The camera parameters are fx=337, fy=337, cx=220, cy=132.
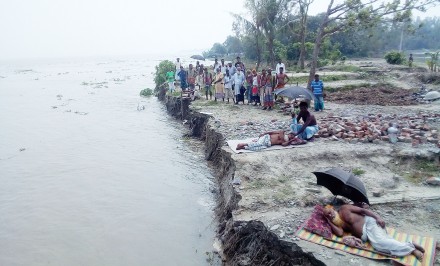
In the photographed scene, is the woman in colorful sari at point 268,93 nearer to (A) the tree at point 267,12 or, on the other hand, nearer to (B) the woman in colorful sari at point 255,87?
(B) the woman in colorful sari at point 255,87

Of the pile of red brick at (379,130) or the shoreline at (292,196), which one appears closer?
the shoreline at (292,196)

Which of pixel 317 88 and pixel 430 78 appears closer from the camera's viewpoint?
pixel 317 88

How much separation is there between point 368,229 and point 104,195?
830 centimetres

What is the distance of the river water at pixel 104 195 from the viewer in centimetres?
812

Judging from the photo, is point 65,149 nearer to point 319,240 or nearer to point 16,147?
point 16,147

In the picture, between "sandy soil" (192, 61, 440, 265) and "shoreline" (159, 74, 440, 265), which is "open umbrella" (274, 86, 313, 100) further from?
"shoreline" (159, 74, 440, 265)

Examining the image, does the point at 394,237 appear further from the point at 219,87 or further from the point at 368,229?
the point at 219,87

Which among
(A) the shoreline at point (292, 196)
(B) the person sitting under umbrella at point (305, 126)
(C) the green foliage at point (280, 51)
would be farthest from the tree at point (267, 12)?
(B) the person sitting under umbrella at point (305, 126)

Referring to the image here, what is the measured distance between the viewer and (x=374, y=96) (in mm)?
18188

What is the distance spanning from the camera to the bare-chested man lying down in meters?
5.20

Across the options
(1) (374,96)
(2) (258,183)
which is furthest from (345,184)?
(1) (374,96)

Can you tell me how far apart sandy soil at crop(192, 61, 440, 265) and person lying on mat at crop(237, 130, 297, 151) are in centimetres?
35

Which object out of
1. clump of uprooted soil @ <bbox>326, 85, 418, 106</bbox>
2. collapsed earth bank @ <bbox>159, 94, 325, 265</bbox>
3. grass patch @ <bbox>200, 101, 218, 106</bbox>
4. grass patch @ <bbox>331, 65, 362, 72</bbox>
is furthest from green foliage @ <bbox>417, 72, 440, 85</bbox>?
collapsed earth bank @ <bbox>159, 94, 325, 265</bbox>

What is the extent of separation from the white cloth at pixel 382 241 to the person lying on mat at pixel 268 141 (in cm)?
463
